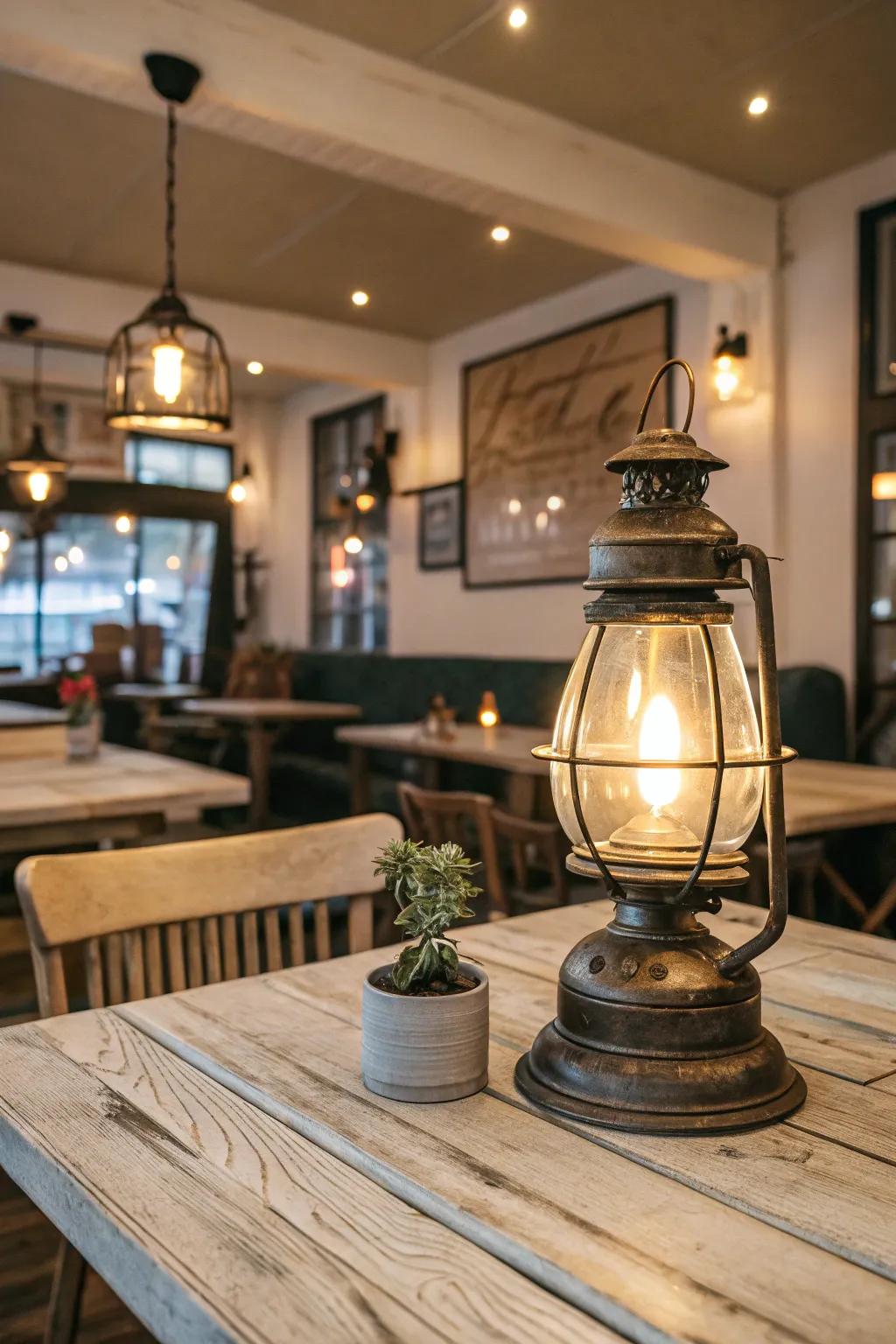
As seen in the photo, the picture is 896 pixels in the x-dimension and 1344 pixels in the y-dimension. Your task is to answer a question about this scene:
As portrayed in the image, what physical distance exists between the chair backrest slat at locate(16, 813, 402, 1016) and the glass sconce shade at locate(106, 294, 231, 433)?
170cm

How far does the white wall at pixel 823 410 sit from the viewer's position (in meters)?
4.77

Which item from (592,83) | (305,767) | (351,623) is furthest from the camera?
(351,623)

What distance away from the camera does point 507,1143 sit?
0.84 metres

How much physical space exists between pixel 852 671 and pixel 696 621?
416cm

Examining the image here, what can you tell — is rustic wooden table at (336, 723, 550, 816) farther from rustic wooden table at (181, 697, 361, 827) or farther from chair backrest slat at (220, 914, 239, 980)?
chair backrest slat at (220, 914, 239, 980)

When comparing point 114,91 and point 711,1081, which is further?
point 114,91

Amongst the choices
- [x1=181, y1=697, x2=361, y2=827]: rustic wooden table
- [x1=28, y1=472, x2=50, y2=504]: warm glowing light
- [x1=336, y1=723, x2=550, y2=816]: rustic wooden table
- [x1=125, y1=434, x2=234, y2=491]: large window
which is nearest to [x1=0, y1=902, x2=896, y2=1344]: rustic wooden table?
[x1=336, y1=723, x2=550, y2=816]: rustic wooden table

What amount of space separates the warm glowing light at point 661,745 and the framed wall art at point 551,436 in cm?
489

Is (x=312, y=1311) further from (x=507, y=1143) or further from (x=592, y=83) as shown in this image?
(x=592, y=83)

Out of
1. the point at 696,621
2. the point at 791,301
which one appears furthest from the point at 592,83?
the point at 696,621

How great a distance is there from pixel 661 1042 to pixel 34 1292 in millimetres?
1576

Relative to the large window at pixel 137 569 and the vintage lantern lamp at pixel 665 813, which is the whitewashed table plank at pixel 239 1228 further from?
the large window at pixel 137 569

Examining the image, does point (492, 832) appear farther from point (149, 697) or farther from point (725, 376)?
point (149, 697)

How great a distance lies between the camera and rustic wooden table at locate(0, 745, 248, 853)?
9.09 ft
